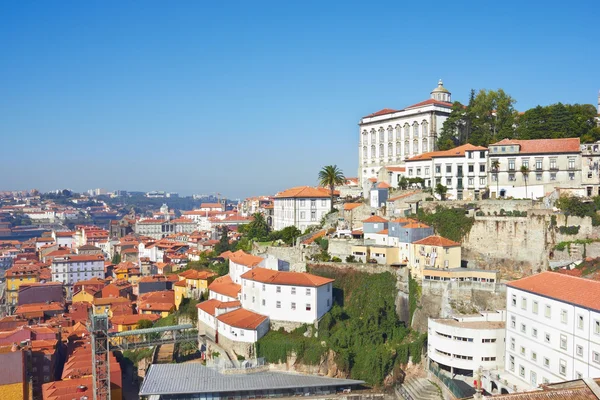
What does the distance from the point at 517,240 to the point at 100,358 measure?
2907 cm

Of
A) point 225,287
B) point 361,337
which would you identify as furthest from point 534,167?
point 225,287

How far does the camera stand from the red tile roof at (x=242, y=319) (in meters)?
38.3

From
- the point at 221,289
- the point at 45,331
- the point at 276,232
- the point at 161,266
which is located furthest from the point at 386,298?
the point at 161,266

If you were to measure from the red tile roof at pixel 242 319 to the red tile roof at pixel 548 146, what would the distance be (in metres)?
23.4

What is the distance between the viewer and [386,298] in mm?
38938

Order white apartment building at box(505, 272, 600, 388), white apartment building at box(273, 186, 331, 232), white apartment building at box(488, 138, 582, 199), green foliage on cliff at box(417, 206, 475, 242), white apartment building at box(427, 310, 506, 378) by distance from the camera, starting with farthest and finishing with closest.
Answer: white apartment building at box(273, 186, 331, 232)
white apartment building at box(488, 138, 582, 199)
green foliage on cliff at box(417, 206, 475, 242)
white apartment building at box(427, 310, 506, 378)
white apartment building at box(505, 272, 600, 388)

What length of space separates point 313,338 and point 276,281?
4.63 meters

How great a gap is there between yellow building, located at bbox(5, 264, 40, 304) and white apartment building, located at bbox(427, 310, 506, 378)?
6365 centimetres

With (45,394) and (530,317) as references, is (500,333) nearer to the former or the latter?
(530,317)

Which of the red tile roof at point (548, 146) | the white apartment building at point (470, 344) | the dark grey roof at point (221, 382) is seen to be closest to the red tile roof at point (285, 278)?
the dark grey roof at point (221, 382)

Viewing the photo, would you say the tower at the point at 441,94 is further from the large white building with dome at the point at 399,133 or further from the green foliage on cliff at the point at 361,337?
the green foliage on cliff at the point at 361,337

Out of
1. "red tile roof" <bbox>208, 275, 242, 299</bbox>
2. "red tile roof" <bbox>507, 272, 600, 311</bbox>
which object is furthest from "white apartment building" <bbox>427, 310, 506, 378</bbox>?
"red tile roof" <bbox>208, 275, 242, 299</bbox>

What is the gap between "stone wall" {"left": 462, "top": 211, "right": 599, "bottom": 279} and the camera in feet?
122

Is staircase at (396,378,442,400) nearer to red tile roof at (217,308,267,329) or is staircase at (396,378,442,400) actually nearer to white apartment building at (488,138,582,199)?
red tile roof at (217,308,267,329)
